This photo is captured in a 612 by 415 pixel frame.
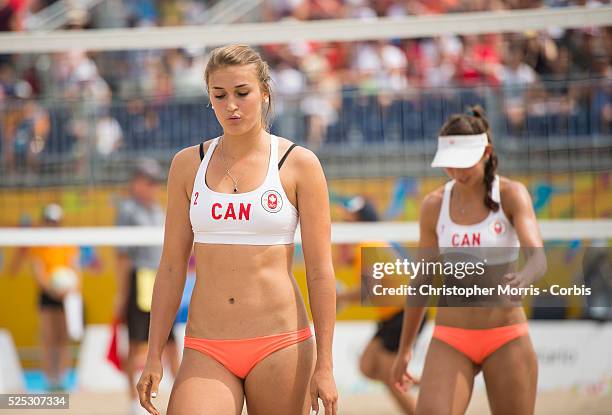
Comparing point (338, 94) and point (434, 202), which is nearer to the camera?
point (434, 202)

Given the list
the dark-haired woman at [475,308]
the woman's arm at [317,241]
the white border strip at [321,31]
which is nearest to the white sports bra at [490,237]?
the dark-haired woman at [475,308]

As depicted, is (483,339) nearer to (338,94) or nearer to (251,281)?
(251,281)

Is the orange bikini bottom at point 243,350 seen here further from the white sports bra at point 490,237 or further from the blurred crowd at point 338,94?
the blurred crowd at point 338,94

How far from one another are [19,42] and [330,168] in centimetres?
228

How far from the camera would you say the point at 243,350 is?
2.99m

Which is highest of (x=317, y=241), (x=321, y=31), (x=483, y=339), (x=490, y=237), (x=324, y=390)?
(x=321, y=31)

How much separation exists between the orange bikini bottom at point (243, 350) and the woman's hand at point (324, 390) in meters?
0.14

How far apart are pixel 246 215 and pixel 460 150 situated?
1504mm

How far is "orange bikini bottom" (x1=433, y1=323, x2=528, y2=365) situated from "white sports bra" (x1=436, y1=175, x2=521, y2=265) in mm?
289

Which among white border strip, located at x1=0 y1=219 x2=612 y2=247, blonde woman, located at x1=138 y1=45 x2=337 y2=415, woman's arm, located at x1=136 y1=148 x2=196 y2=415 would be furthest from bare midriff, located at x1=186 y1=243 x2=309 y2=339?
white border strip, located at x1=0 y1=219 x2=612 y2=247

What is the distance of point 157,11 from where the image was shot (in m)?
10.1

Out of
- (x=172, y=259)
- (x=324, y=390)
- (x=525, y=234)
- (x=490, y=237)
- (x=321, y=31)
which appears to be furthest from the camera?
(x=321, y=31)

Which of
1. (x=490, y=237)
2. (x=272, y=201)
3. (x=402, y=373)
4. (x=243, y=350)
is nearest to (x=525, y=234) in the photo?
(x=490, y=237)

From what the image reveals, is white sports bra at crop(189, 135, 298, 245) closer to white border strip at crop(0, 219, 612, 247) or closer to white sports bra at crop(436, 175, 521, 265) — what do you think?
white sports bra at crop(436, 175, 521, 265)
